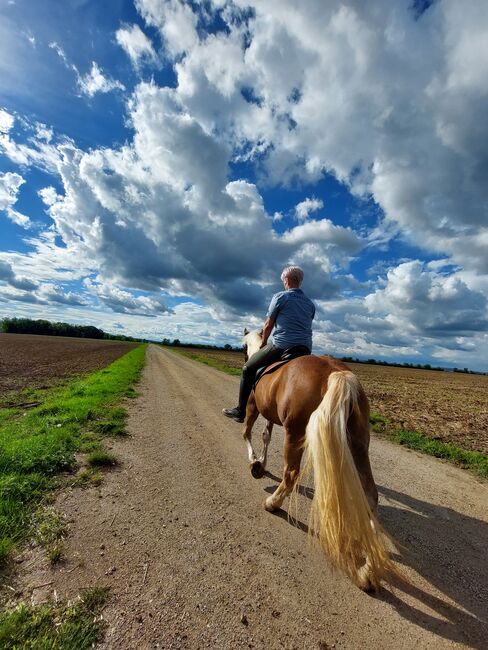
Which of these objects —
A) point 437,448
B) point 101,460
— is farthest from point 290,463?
point 437,448

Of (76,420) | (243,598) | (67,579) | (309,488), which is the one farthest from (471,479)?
(76,420)

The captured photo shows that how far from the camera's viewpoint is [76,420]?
7.01 metres

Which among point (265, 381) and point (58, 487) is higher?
point (265, 381)

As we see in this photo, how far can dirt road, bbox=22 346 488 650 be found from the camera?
87.1 inches

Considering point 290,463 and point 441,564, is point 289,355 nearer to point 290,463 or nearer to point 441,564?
point 290,463

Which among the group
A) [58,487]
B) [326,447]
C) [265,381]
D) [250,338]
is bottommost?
[58,487]

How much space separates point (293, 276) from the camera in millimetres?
5129

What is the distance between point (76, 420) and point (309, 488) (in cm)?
537

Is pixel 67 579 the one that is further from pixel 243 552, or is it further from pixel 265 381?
pixel 265 381

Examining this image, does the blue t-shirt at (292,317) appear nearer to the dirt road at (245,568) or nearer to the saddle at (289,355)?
the saddle at (289,355)

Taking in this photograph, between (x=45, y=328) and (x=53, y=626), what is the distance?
469 feet

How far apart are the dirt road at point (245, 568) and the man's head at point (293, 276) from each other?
3196 mm

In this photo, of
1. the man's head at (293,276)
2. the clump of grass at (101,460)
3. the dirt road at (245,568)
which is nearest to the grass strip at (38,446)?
the clump of grass at (101,460)

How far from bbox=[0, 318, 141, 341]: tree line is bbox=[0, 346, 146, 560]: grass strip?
127 meters
